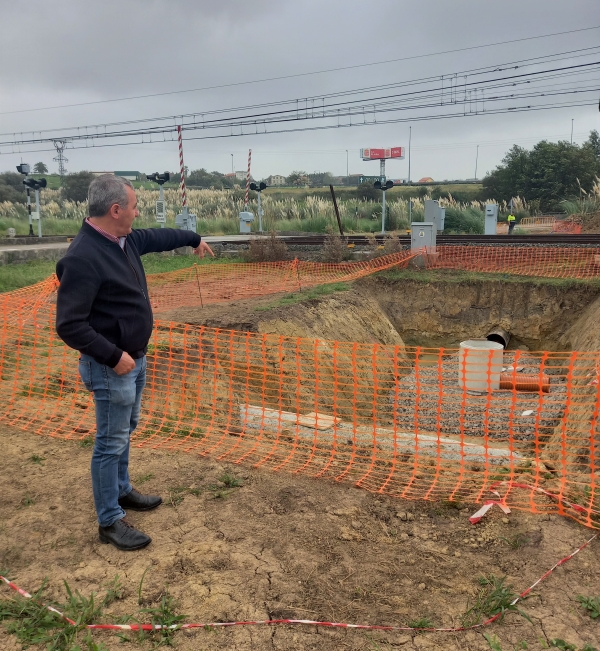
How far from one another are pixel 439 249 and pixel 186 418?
436 inches

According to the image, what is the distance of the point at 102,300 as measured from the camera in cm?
290

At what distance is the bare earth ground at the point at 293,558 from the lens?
102 inches

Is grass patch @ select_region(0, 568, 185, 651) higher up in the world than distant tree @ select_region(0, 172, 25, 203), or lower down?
lower down

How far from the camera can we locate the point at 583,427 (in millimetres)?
6355

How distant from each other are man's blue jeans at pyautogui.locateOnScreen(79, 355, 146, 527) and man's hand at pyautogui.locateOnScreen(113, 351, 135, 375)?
0.14 meters

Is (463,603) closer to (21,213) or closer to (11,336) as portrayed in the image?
(11,336)

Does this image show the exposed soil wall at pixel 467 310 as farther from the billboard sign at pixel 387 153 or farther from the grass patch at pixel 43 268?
the billboard sign at pixel 387 153

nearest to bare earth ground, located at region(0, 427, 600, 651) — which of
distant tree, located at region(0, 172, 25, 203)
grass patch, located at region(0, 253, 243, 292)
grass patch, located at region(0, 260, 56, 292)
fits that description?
grass patch, located at region(0, 260, 56, 292)

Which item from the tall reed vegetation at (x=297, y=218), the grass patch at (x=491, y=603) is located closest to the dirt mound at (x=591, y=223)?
the tall reed vegetation at (x=297, y=218)

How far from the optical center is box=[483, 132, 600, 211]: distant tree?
36406 millimetres

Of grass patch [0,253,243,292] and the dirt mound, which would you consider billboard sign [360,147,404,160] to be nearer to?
the dirt mound

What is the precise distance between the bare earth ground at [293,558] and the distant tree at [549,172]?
35606 millimetres

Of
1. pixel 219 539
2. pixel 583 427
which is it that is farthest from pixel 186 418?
pixel 583 427

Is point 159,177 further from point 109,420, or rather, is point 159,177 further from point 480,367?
point 109,420
